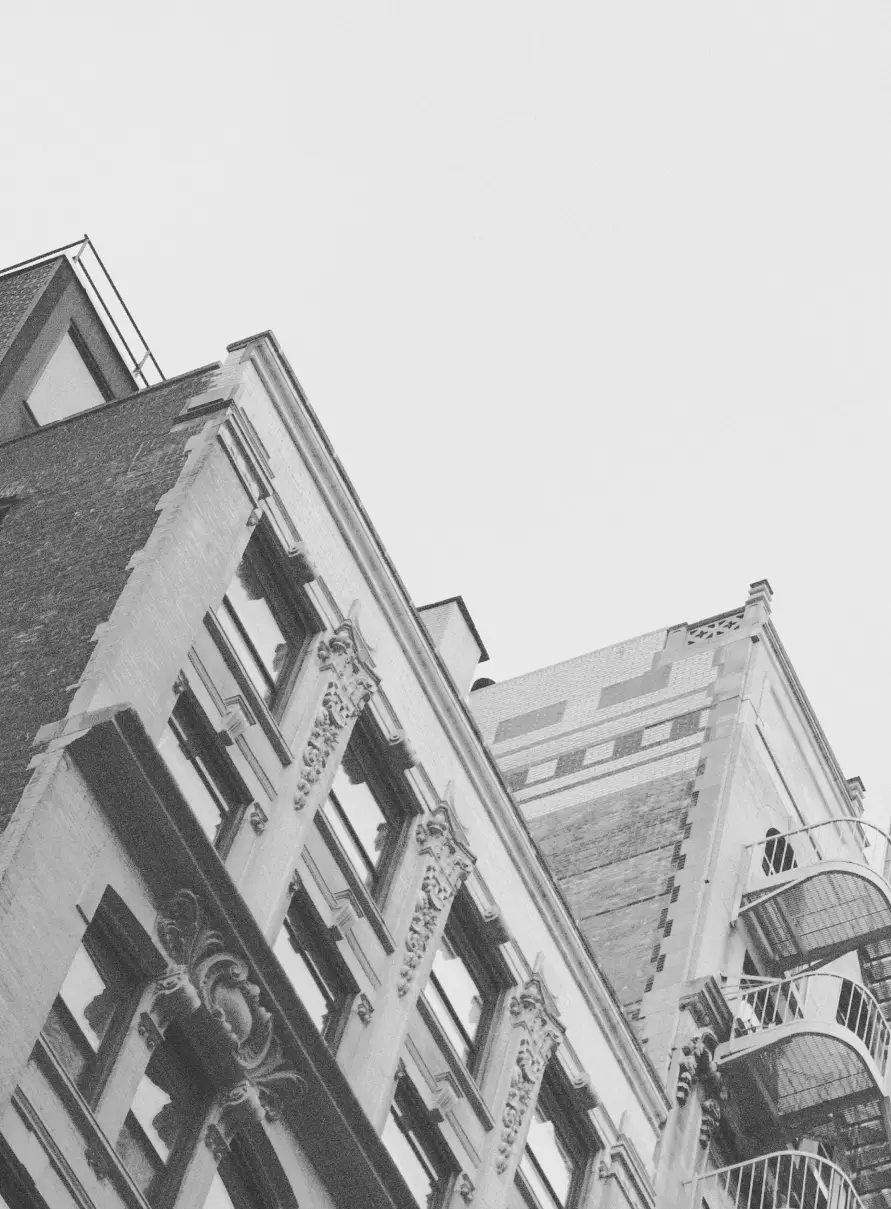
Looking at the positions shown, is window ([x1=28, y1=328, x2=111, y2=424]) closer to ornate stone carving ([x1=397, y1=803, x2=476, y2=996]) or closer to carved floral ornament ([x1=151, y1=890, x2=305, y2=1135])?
ornate stone carving ([x1=397, y1=803, x2=476, y2=996])

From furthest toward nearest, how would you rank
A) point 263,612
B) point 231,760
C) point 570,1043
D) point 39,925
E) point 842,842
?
1. point 842,842
2. point 570,1043
3. point 263,612
4. point 231,760
5. point 39,925

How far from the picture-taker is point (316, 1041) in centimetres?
2262

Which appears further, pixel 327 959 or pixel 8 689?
pixel 327 959

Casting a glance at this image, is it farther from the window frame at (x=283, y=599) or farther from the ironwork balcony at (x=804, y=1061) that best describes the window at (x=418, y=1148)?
the ironwork balcony at (x=804, y=1061)

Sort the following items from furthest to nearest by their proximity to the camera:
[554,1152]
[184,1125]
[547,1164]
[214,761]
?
[554,1152], [547,1164], [214,761], [184,1125]

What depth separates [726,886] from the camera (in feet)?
125

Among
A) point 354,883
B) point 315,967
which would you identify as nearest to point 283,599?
point 354,883

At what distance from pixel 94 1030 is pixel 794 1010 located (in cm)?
2049

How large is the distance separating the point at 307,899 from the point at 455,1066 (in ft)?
11.1

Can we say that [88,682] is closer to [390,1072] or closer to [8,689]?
[8,689]

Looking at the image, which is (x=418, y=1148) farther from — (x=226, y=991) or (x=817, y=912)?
(x=817, y=912)

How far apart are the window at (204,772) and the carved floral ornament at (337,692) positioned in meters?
1.19

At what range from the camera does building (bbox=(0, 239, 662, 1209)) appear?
20484mm

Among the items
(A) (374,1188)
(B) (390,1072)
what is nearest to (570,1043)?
(B) (390,1072)
